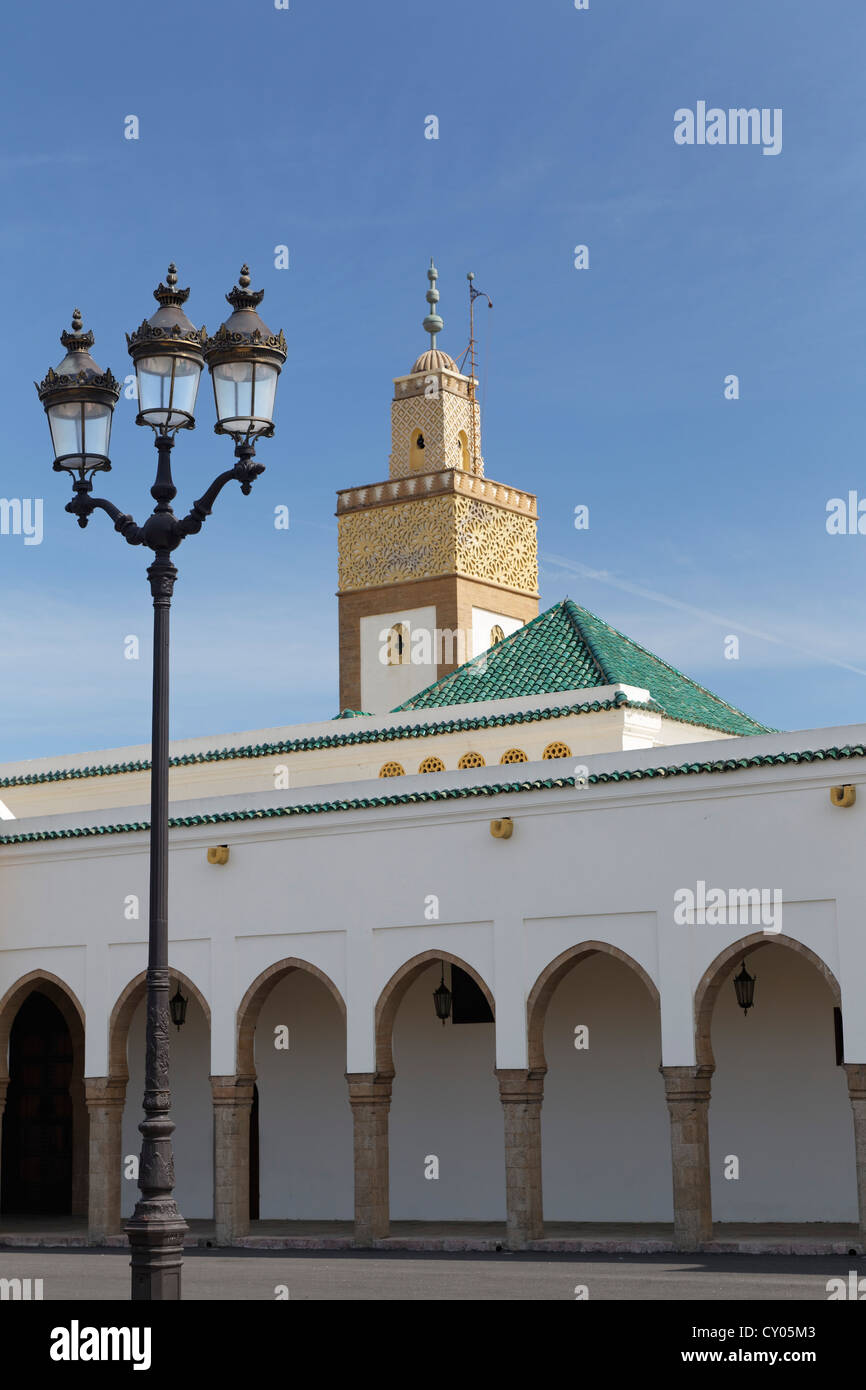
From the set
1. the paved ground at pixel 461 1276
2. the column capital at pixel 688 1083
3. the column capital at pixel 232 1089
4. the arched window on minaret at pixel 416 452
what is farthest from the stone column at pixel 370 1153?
the arched window on minaret at pixel 416 452

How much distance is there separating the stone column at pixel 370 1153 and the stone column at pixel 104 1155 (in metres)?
2.85

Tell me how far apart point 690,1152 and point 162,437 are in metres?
8.25

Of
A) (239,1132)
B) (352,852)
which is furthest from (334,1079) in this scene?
(352,852)

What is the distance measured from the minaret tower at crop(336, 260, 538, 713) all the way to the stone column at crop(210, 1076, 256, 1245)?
12.0 meters

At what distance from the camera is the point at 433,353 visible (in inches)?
1293

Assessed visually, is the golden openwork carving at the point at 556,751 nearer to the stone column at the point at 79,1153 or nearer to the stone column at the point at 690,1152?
the stone column at the point at 690,1152

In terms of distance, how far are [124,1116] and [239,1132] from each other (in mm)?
3828

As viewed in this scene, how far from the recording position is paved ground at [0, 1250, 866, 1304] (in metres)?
12.8

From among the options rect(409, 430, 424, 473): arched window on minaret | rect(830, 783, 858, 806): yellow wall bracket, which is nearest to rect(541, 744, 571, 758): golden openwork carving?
rect(830, 783, 858, 806): yellow wall bracket

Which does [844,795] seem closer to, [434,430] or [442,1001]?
[442,1001]

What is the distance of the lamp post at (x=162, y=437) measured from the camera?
32.0 ft

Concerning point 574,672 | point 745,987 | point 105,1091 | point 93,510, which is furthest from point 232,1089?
point 93,510

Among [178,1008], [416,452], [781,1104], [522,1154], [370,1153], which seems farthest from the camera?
[416,452]
